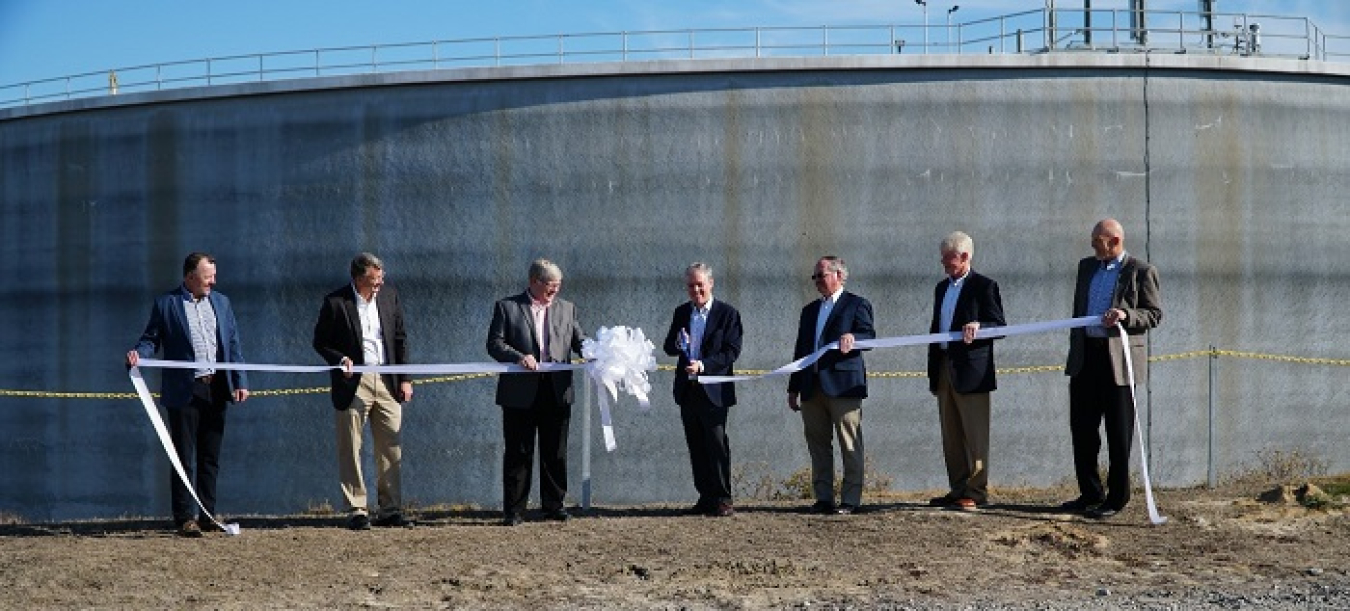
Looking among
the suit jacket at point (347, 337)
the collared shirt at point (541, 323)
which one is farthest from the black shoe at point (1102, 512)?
the suit jacket at point (347, 337)

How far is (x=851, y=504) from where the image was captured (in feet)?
31.7

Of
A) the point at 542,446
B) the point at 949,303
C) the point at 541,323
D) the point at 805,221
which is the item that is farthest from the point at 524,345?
the point at 805,221

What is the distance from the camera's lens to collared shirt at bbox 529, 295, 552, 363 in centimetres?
956

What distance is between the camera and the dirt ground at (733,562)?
7469 millimetres

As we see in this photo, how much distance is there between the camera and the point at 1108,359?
30.1 ft

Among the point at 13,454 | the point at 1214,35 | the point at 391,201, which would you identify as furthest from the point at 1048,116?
the point at 13,454

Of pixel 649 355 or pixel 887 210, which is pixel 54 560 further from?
pixel 887 210

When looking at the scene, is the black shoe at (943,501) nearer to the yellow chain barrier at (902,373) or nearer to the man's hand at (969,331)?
the man's hand at (969,331)

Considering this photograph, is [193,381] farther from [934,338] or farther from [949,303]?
[949,303]

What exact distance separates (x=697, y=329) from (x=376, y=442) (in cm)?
205

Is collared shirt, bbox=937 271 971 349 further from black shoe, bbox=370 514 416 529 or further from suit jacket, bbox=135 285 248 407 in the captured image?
suit jacket, bbox=135 285 248 407

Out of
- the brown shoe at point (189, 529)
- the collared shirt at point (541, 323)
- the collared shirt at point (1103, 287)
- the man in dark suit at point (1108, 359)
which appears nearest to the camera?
the brown shoe at point (189, 529)

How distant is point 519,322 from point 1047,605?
3758 millimetres

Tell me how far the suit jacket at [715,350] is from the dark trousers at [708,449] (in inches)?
1.9
